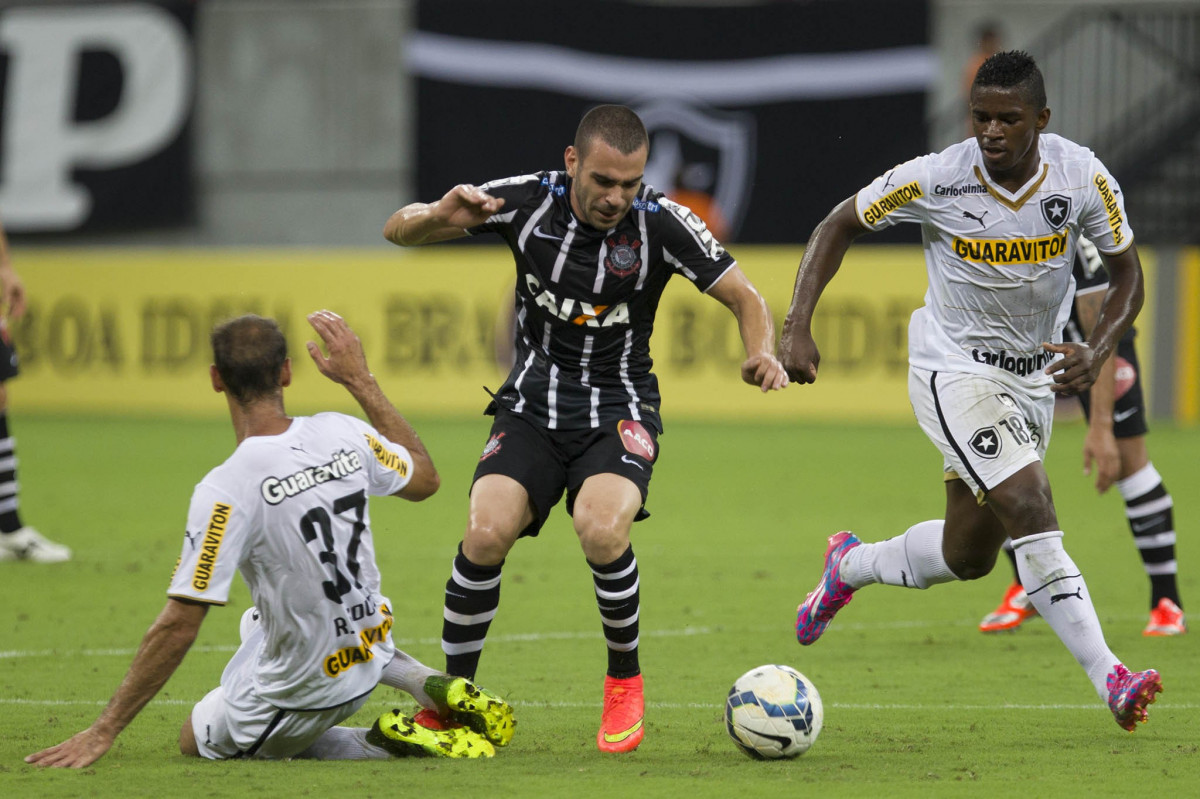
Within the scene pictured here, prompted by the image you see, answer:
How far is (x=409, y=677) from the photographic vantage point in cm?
493

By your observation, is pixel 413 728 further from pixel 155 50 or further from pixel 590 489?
pixel 155 50

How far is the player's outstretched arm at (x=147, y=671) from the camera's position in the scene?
432 centimetres

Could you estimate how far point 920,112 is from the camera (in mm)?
18969

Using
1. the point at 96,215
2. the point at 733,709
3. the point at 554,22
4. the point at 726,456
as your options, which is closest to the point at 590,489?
the point at 733,709

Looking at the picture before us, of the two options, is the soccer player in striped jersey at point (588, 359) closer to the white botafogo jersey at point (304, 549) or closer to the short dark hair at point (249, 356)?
the white botafogo jersey at point (304, 549)

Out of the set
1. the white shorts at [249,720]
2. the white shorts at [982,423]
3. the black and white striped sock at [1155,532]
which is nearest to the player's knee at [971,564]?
the white shorts at [982,423]

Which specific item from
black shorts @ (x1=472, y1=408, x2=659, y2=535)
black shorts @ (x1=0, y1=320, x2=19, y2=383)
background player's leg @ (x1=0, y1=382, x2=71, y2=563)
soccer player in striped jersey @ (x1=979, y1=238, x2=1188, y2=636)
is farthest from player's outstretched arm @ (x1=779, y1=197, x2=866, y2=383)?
background player's leg @ (x1=0, y1=382, x2=71, y2=563)

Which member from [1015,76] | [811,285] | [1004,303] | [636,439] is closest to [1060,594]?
[1004,303]

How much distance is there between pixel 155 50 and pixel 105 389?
5.05 m

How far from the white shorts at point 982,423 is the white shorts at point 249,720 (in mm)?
2105

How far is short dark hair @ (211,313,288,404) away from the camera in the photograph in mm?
4371

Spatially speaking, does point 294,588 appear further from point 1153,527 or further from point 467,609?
point 1153,527

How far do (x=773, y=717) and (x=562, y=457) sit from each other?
1.16 metres

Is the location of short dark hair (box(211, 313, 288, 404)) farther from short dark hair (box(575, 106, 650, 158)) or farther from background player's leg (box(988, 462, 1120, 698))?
background player's leg (box(988, 462, 1120, 698))
